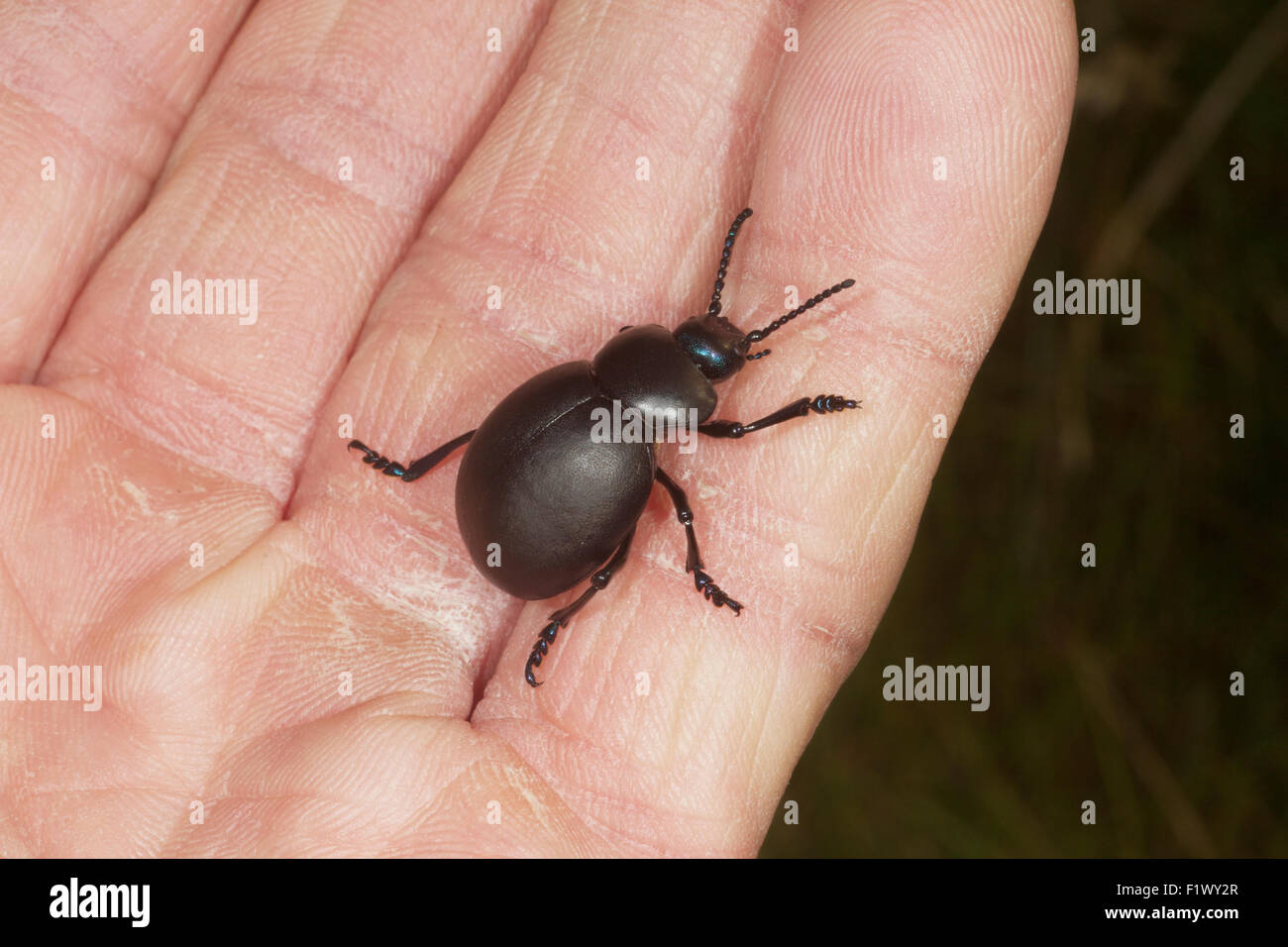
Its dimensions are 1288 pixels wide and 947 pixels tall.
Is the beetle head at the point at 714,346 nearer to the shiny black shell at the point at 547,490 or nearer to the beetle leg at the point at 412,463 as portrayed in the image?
the shiny black shell at the point at 547,490

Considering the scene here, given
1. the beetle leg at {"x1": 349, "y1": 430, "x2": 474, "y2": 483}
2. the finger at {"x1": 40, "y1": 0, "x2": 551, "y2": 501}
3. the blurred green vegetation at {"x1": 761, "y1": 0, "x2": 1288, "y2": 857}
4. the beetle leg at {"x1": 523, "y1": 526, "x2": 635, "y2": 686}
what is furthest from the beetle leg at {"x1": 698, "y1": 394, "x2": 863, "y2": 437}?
the blurred green vegetation at {"x1": 761, "y1": 0, "x2": 1288, "y2": 857}

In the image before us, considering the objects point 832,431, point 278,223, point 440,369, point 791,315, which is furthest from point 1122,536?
point 278,223

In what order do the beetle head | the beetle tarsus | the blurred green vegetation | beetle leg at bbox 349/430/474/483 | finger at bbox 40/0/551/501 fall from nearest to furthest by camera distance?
the beetle tarsus → the beetle head → beetle leg at bbox 349/430/474/483 → finger at bbox 40/0/551/501 → the blurred green vegetation

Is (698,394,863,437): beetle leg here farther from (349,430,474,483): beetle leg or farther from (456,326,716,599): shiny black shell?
(349,430,474,483): beetle leg

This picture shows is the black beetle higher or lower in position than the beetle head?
lower

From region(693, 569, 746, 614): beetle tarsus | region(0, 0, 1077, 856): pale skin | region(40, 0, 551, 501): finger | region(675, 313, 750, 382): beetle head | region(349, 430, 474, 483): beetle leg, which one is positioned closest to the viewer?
region(0, 0, 1077, 856): pale skin

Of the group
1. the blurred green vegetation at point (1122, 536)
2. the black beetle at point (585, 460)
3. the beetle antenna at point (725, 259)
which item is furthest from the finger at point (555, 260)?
the blurred green vegetation at point (1122, 536)

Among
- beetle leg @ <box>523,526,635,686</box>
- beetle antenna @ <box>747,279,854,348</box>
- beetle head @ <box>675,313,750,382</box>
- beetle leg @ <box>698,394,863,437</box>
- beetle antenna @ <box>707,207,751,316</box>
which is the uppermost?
beetle antenna @ <box>707,207,751,316</box>
